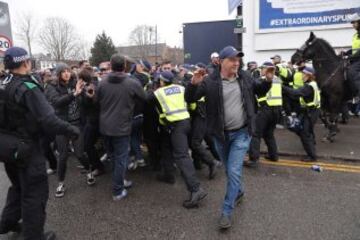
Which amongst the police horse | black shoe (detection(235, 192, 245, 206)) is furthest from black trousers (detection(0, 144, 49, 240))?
the police horse

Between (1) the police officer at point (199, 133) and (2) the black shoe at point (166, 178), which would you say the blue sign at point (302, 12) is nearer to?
(1) the police officer at point (199, 133)

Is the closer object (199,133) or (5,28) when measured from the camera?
(199,133)

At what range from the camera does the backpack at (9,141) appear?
317 cm

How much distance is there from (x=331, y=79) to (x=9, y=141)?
7128mm

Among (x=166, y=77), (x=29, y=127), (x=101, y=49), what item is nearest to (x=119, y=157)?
(x=166, y=77)

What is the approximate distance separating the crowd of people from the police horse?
1663 mm

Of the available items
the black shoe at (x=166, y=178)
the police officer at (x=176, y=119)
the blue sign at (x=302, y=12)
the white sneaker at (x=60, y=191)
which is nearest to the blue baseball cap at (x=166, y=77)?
the police officer at (x=176, y=119)

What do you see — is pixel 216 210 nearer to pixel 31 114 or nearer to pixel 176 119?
pixel 176 119

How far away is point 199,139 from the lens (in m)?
5.56

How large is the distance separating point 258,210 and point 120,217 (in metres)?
1.81

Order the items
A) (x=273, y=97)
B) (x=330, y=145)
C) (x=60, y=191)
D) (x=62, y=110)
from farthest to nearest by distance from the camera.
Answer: (x=330, y=145), (x=273, y=97), (x=62, y=110), (x=60, y=191)

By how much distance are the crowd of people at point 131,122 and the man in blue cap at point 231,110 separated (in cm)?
1

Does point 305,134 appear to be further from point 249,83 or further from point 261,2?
point 261,2

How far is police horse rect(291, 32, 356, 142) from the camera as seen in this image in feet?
25.6
